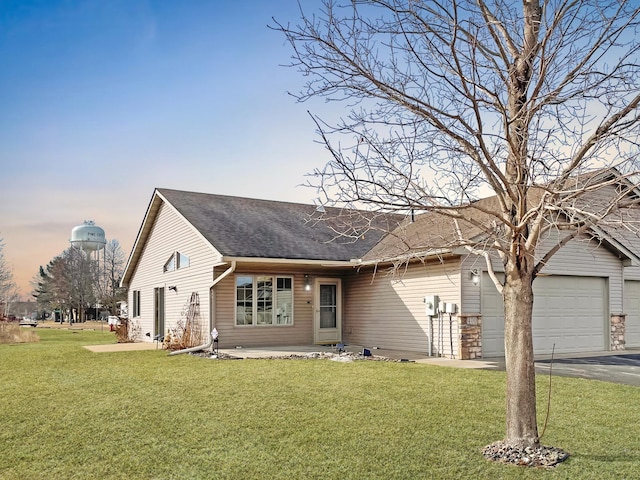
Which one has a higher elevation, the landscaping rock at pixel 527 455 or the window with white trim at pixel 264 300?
the window with white trim at pixel 264 300

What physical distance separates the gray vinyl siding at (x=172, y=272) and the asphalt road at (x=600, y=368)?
8556 mm

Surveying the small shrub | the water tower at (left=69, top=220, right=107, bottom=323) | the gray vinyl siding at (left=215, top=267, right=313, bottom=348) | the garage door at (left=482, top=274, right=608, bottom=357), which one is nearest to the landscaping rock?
the garage door at (left=482, top=274, right=608, bottom=357)

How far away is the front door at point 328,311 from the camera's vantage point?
1692cm

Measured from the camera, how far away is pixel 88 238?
5353 centimetres

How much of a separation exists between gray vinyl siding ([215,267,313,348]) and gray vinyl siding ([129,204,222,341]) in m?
0.41

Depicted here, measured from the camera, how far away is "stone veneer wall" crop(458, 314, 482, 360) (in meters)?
13.0

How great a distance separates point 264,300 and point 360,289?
2889 millimetres

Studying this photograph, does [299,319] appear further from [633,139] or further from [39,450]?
[633,139]

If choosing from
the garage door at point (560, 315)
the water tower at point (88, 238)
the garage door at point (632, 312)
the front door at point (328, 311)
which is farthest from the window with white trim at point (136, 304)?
the water tower at point (88, 238)

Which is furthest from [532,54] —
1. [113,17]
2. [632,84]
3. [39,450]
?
[113,17]

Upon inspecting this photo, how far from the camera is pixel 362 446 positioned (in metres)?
5.62

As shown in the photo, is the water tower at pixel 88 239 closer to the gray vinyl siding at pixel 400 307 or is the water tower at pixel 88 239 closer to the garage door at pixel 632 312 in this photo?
the gray vinyl siding at pixel 400 307

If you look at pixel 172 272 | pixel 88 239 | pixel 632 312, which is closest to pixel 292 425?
pixel 172 272

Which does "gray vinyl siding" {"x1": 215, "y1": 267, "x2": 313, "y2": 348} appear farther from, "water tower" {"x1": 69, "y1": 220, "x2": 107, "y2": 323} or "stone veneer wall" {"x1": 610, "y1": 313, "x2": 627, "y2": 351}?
"water tower" {"x1": 69, "y1": 220, "x2": 107, "y2": 323}
